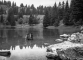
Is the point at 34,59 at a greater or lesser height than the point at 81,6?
lesser

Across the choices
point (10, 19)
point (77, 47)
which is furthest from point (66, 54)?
point (10, 19)

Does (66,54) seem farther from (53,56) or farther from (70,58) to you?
(53,56)

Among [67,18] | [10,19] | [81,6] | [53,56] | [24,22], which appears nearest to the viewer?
[53,56]

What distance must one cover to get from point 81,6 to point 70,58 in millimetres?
43974

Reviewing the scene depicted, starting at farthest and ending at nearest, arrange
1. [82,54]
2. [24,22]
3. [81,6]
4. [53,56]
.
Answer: [24,22] → [81,6] → [53,56] → [82,54]

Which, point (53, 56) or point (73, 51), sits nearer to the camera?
point (73, 51)

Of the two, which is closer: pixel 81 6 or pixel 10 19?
pixel 81 6

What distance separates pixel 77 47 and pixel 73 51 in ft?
2.00

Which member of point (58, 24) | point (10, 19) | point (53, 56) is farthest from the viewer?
point (10, 19)

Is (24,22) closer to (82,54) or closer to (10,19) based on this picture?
(10,19)

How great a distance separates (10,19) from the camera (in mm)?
164875

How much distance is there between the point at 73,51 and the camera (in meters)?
12.2

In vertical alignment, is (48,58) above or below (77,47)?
below

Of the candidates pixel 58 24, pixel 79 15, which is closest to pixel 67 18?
pixel 58 24
